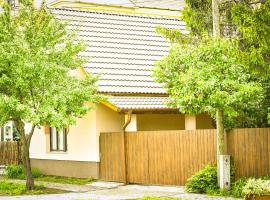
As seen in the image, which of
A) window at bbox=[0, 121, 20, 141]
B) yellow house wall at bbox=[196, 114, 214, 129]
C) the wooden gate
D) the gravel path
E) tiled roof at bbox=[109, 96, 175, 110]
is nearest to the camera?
the gravel path

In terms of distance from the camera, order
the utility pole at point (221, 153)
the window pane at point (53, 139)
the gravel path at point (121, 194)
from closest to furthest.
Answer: the utility pole at point (221, 153) < the gravel path at point (121, 194) < the window pane at point (53, 139)

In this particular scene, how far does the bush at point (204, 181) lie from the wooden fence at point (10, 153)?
1296 cm

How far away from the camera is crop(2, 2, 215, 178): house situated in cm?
2317

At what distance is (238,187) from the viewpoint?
1730 centimetres

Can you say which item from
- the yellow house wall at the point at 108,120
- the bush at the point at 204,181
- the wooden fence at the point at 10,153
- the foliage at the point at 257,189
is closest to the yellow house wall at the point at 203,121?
the yellow house wall at the point at 108,120

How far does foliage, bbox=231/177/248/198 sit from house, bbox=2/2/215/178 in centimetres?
506

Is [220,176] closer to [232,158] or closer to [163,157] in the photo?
[232,158]

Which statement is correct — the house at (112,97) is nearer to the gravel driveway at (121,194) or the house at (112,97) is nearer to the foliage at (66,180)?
the foliage at (66,180)

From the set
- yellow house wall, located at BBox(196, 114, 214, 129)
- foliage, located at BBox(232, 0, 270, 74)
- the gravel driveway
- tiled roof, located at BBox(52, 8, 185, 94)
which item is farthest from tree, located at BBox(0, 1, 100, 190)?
foliage, located at BBox(232, 0, 270, 74)

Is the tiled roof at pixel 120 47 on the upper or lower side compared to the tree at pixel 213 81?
upper

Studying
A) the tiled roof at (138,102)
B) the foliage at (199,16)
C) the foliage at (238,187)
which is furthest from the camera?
the tiled roof at (138,102)

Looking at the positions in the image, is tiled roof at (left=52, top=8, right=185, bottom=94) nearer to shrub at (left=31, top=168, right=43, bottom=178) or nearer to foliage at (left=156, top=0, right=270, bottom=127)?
foliage at (left=156, top=0, right=270, bottom=127)

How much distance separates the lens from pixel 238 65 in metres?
17.2

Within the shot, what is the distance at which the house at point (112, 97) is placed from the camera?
912 inches
